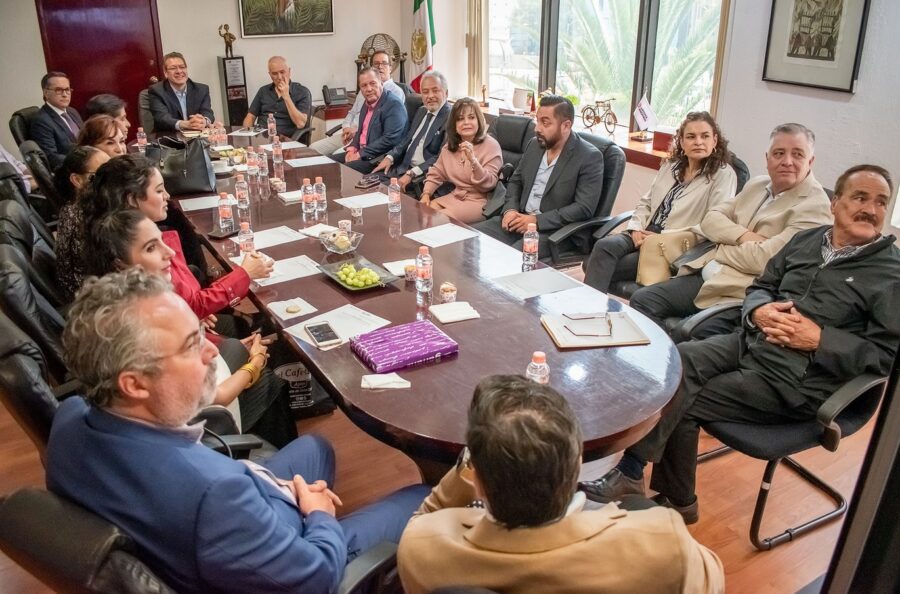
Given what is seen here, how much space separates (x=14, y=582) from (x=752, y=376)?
2365 millimetres

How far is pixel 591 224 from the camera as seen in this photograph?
Result: 3469 millimetres

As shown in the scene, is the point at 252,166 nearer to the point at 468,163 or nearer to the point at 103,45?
the point at 468,163

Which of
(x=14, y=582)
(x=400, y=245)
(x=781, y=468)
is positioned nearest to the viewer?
(x=14, y=582)

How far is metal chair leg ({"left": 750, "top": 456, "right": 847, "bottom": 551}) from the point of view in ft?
7.11

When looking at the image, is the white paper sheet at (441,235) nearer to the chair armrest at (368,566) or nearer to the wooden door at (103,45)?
the chair armrest at (368,566)

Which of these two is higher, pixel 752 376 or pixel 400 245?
pixel 400 245

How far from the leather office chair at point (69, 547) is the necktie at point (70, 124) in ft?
15.7

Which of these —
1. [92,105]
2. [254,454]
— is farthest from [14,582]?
[92,105]

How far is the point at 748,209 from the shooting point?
299 centimetres

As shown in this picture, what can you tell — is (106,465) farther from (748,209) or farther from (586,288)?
(748,209)

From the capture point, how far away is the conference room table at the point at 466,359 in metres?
1.65

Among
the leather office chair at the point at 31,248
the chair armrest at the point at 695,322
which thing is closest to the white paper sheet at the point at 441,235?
the chair armrest at the point at 695,322

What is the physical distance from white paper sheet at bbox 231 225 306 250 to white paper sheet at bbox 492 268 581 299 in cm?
97

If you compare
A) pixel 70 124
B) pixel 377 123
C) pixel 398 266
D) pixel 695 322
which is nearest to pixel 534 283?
pixel 398 266
